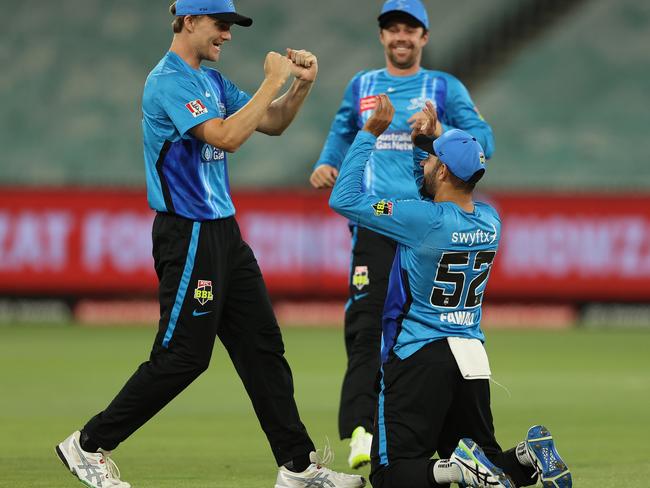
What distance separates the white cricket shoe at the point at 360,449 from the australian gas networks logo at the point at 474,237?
5.94 feet

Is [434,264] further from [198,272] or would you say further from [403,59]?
[403,59]

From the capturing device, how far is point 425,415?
5793 millimetres

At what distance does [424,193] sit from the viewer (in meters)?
6.48

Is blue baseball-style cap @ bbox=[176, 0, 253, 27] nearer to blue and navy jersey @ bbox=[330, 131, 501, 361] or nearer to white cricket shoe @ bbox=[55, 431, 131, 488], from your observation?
blue and navy jersey @ bbox=[330, 131, 501, 361]

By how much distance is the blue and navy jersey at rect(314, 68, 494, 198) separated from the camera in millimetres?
7906

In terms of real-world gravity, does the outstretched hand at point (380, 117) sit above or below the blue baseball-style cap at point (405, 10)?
below

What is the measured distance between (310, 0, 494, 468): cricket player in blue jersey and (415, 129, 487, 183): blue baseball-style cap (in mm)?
1406

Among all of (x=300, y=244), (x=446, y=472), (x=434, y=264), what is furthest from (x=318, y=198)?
(x=446, y=472)

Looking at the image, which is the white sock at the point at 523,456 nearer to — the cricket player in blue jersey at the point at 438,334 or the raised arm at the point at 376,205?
the cricket player in blue jersey at the point at 438,334

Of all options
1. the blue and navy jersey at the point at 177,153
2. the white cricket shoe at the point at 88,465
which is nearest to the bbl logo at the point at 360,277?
the blue and navy jersey at the point at 177,153

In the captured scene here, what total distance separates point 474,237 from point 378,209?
17.8 inches

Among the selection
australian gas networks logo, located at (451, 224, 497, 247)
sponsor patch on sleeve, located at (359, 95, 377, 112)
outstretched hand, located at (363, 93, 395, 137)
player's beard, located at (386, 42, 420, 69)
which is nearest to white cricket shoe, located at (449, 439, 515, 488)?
australian gas networks logo, located at (451, 224, 497, 247)

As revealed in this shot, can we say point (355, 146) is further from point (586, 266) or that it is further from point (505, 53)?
point (505, 53)

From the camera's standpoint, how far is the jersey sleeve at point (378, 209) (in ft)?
19.3
